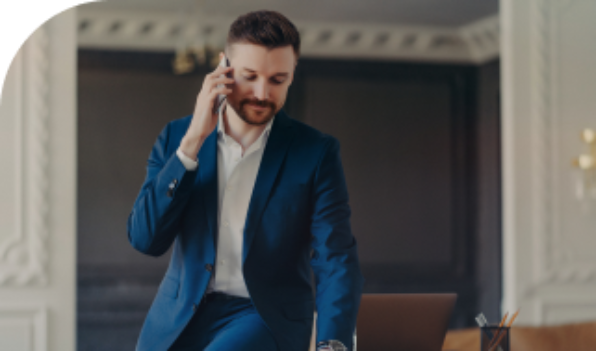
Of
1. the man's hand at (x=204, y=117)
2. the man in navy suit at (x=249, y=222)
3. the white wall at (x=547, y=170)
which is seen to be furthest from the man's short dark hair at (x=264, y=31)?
the white wall at (x=547, y=170)

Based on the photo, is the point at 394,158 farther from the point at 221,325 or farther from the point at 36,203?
the point at 221,325

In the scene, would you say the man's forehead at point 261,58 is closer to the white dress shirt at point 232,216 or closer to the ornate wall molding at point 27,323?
the white dress shirt at point 232,216

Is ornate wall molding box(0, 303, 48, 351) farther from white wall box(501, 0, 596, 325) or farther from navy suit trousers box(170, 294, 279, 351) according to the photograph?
white wall box(501, 0, 596, 325)

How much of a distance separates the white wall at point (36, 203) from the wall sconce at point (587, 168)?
348 cm

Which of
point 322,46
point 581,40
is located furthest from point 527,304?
point 322,46

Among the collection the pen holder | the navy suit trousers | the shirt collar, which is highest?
the shirt collar

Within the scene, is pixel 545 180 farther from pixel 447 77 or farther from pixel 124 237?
pixel 124 237

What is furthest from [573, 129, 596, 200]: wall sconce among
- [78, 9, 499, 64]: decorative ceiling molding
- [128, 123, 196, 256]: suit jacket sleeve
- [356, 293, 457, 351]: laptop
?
[128, 123, 196, 256]: suit jacket sleeve

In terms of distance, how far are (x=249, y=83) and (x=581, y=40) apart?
12.7ft

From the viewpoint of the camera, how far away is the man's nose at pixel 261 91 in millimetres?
1403

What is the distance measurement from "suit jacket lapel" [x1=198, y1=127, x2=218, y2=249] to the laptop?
2.89 feet

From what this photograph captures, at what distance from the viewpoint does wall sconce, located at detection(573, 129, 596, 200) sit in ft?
14.7

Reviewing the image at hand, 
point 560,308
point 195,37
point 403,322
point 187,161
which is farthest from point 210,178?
point 195,37

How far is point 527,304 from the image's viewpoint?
4.45 meters
